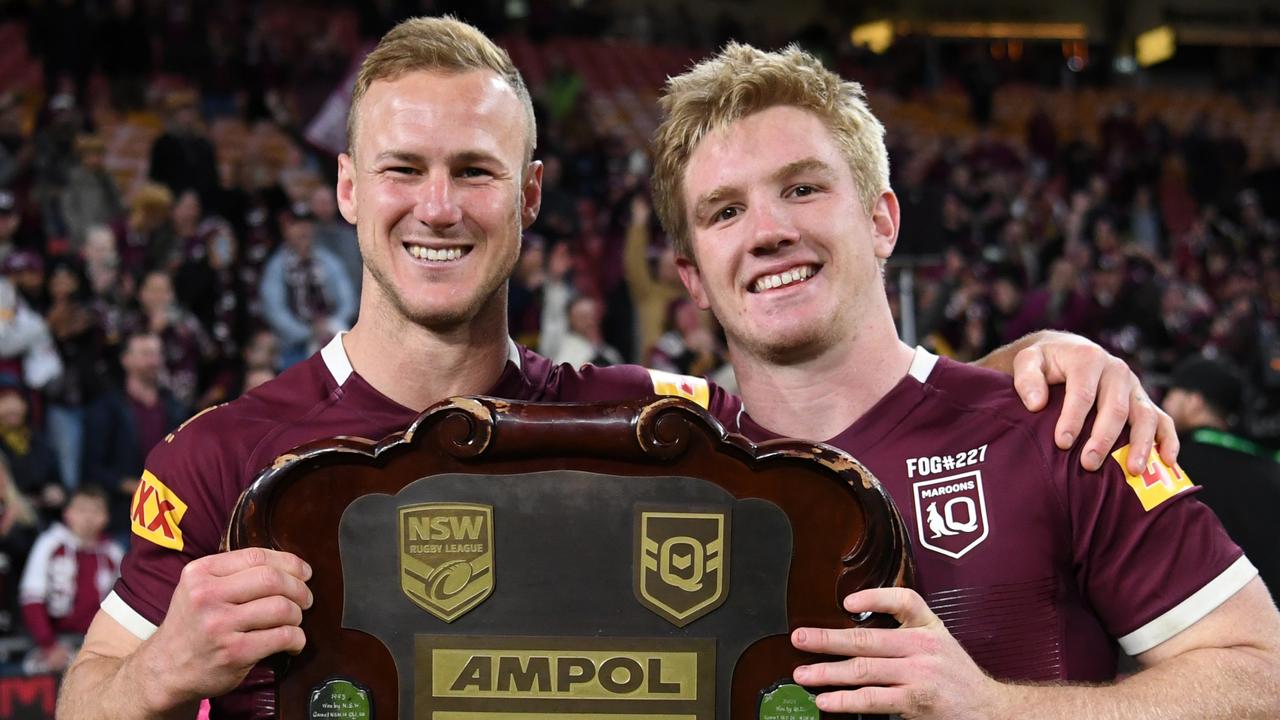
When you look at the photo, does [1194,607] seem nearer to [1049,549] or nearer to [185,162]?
[1049,549]

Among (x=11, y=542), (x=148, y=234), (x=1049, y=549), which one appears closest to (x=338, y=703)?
(x=1049, y=549)

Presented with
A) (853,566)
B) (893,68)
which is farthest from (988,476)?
(893,68)

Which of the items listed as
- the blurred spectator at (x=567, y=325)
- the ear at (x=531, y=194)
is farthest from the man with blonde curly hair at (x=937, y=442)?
the blurred spectator at (x=567, y=325)

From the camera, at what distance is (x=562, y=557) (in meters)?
1.90

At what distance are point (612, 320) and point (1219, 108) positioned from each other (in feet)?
58.4

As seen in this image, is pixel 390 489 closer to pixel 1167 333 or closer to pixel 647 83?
pixel 1167 333

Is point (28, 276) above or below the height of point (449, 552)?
above

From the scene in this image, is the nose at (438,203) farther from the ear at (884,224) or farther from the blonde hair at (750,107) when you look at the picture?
the ear at (884,224)

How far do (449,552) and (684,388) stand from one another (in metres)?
0.84

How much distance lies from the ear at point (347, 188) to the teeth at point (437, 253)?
0.72 ft

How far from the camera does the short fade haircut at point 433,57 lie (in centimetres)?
241

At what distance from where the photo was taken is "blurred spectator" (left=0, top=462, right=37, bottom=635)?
608cm

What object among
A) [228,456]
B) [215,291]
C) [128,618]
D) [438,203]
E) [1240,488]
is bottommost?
[1240,488]

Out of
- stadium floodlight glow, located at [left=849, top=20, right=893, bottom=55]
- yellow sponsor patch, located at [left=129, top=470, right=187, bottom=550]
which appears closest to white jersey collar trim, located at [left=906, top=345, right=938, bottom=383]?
yellow sponsor patch, located at [left=129, top=470, right=187, bottom=550]
